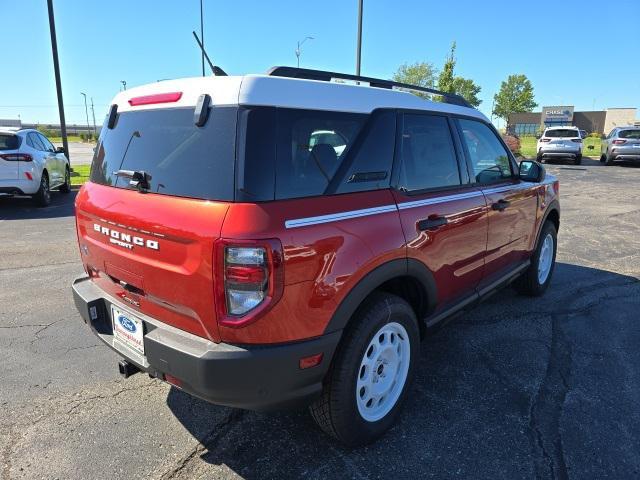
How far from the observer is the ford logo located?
2.49m

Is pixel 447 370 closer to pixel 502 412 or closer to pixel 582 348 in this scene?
pixel 502 412

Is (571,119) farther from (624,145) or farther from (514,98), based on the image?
(624,145)

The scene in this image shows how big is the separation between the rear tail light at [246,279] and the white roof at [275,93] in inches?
25.3

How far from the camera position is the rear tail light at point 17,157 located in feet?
29.3

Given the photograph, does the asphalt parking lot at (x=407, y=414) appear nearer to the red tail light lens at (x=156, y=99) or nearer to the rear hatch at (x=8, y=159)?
the red tail light lens at (x=156, y=99)

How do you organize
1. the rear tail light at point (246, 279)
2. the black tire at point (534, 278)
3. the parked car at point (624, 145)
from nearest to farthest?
the rear tail light at point (246, 279) < the black tire at point (534, 278) < the parked car at point (624, 145)

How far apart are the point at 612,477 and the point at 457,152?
2128 millimetres

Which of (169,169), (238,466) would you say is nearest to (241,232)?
(169,169)

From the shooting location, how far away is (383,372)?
275 cm

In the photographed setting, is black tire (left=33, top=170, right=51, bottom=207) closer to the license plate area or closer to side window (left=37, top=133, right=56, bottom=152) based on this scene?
side window (left=37, top=133, right=56, bottom=152)

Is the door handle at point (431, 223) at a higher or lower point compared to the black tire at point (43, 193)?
higher

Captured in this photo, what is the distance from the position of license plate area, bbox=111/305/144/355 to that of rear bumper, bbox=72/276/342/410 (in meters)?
0.06

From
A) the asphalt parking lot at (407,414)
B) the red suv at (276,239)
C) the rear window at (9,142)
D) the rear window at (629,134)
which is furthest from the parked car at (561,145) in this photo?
the red suv at (276,239)

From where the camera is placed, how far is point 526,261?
453 cm
